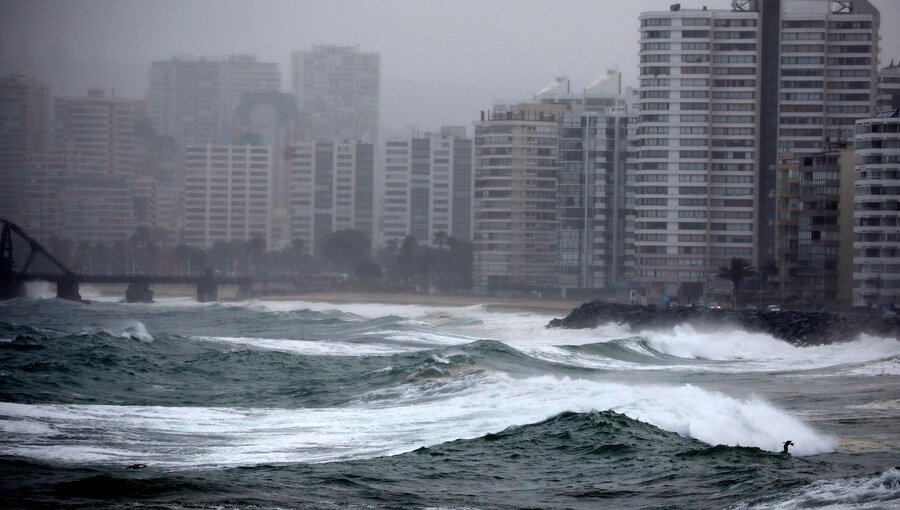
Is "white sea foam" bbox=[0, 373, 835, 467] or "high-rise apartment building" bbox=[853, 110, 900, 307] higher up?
"high-rise apartment building" bbox=[853, 110, 900, 307]

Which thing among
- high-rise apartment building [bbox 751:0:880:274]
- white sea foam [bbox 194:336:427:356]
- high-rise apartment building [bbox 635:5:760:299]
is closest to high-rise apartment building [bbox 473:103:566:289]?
high-rise apartment building [bbox 635:5:760:299]

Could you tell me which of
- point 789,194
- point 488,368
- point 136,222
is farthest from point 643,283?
point 136,222

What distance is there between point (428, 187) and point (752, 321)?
109134 millimetres

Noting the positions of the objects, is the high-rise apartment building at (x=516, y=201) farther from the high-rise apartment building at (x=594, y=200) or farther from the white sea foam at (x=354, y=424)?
the white sea foam at (x=354, y=424)

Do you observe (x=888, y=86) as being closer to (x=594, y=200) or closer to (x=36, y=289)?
(x=594, y=200)

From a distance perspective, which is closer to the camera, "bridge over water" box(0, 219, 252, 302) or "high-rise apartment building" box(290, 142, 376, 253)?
"bridge over water" box(0, 219, 252, 302)

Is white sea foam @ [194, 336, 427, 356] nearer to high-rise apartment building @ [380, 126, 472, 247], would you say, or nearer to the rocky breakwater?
the rocky breakwater

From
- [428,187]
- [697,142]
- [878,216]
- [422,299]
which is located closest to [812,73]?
[697,142]

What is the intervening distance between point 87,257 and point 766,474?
6134 inches

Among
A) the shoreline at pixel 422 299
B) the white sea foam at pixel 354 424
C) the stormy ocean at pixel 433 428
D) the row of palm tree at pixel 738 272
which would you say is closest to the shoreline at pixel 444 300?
the shoreline at pixel 422 299

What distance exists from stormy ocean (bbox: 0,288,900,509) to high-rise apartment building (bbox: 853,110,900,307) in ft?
80.8

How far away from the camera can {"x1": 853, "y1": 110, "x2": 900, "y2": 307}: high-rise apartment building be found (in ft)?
240

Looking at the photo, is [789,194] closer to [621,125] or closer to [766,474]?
[621,125]

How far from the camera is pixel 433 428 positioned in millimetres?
26594
